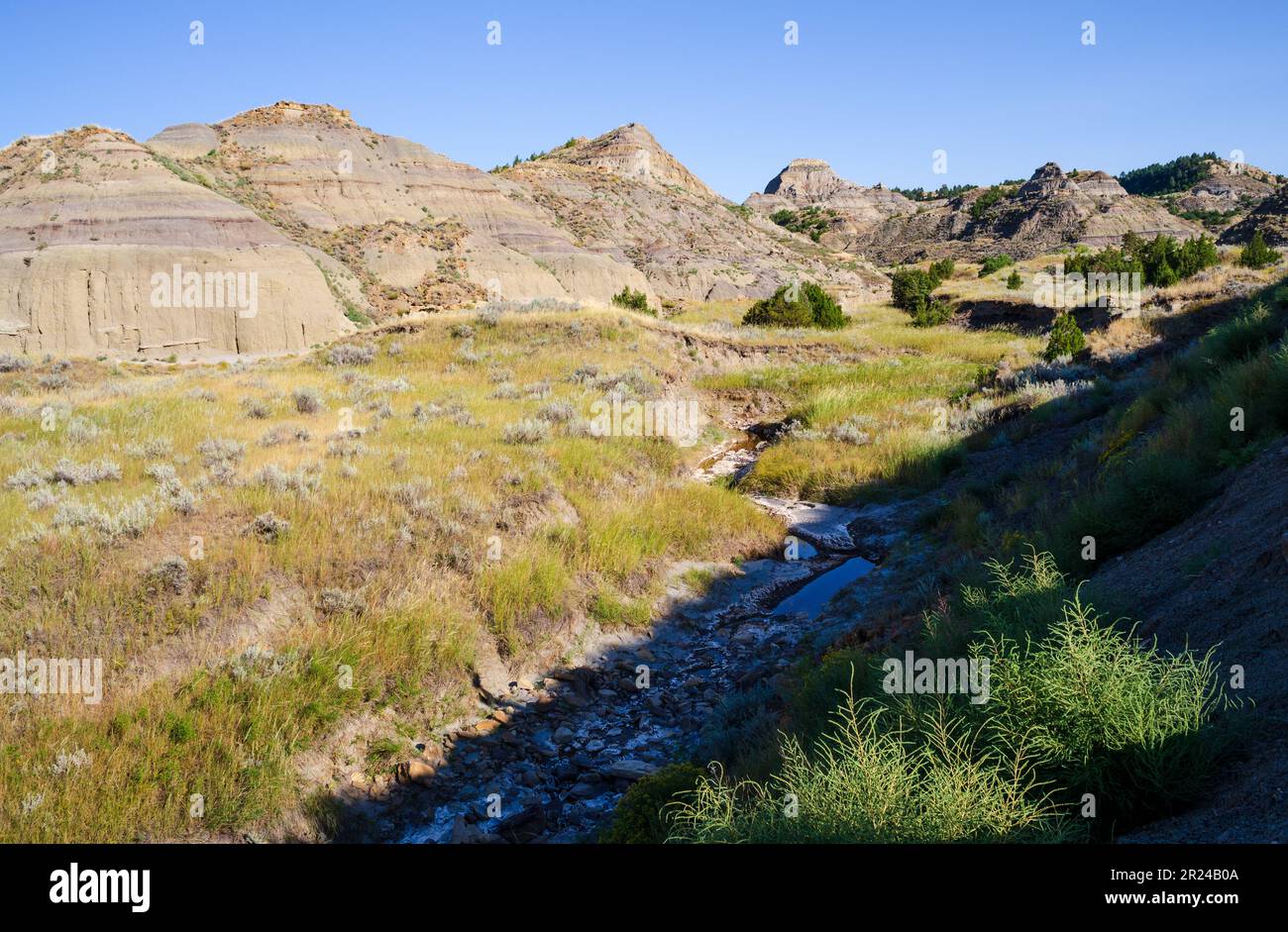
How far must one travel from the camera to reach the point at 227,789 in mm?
5332

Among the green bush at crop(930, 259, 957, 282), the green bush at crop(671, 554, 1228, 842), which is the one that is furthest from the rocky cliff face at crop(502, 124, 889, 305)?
the green bush at crop(671, 554, 1228, 842)

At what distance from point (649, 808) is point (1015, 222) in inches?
3185

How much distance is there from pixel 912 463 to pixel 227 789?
11603 millimetres

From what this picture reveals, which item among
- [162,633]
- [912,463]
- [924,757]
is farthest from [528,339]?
[924,757]

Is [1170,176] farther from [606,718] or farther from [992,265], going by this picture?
[606,718]

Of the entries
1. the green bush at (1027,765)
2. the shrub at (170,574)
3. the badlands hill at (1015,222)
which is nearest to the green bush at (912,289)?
the badlands hill at (1015,222)

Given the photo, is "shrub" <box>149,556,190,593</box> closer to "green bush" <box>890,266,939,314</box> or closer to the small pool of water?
the small pool of water

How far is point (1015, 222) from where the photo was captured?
72.6m

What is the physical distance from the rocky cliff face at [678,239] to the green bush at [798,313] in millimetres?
18681

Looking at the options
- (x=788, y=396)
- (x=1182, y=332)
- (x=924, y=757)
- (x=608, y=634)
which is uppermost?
(x=1182, y=332)

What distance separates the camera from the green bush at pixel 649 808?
4.75m

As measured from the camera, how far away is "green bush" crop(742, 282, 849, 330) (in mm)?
30391

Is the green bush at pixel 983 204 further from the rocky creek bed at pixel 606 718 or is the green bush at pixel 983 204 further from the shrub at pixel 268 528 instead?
the shrub at pixel 268 528

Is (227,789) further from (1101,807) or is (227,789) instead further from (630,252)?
(630,252)
